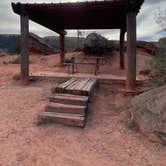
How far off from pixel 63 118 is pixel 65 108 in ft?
0.80

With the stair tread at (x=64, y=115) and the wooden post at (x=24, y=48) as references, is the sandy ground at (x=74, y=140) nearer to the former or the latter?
the stair tread at (x=64, y=115)

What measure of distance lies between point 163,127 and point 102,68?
235 inches

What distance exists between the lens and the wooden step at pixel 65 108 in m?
3.81

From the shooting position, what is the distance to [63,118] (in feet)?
12.0

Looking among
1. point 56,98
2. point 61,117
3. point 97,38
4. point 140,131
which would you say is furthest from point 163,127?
point 97,38

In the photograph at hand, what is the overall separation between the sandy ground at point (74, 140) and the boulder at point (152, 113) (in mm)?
166

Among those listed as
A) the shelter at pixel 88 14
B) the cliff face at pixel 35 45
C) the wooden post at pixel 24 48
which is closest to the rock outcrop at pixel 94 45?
the shelter at pixel 88 14

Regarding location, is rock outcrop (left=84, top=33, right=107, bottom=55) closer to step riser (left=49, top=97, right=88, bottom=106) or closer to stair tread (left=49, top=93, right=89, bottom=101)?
stair tread (left=49, top=93, right=89, bottom=101)

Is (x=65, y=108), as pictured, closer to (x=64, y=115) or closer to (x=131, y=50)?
(x=64, y=115)

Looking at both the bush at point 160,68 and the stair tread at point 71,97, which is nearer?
the stair tread at point 71,97

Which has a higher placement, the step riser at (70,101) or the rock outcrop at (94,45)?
the rock outcrop at (94,45)

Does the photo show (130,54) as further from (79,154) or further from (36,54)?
(36,54)

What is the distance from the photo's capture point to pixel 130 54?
519cm

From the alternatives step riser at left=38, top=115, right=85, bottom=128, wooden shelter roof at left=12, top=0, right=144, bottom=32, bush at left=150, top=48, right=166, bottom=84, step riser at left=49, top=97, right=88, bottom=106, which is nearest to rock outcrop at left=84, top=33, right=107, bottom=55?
wooden shelter roof at left=12, top=0, right=144, bottom=32
